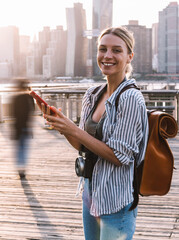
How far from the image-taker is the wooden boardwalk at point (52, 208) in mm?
3672

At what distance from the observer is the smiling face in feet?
5.78

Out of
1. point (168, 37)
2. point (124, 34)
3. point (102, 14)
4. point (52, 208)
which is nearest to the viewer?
point (124, 34)

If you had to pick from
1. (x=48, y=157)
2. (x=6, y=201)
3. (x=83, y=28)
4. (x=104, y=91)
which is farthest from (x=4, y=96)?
(x=83, y=28)

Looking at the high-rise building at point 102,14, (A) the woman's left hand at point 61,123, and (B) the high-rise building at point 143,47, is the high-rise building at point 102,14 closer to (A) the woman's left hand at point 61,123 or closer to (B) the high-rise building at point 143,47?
(B) the high-rise building at point 143,47

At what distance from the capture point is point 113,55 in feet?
5.85

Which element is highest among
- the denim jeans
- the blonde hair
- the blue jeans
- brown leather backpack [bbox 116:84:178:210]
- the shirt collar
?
the blonde hair

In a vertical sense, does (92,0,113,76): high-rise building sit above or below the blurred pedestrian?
above

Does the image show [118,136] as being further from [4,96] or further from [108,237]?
[4,96]

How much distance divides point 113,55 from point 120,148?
1.42 feet

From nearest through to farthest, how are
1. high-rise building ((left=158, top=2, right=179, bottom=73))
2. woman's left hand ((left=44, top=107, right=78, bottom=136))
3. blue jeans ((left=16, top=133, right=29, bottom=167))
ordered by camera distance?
1. woman's left hand ((left=44, top=107, right=78, bottom=136))
2. blue jeans ((left=16, top=133, right=29, bottom=167))
3. high-rise building ((left=158, top=2, right=179, bottom=73))

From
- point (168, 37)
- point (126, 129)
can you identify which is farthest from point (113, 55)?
point (168, 37)

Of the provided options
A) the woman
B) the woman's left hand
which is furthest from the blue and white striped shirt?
the woman's left hand

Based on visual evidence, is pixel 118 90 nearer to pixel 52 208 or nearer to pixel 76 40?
pixel 52 208

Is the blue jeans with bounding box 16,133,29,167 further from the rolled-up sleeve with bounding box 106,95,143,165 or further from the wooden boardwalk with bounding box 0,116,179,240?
the rolled-up sleeve with bounding box 106,95,143,165
